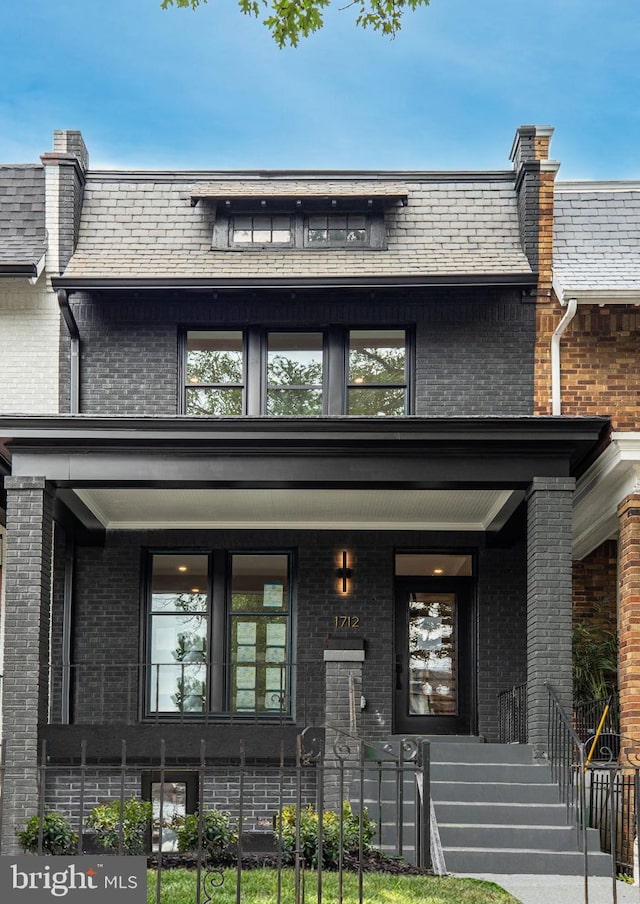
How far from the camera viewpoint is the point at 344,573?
16344 millimetres

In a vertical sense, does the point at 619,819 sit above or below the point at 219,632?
below

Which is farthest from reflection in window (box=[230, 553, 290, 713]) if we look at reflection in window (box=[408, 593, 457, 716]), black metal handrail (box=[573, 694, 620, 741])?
black metal handrail (box=[573, 694, 620, 741])

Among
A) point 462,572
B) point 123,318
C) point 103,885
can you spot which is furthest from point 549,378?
point 103,885

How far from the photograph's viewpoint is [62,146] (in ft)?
52.2

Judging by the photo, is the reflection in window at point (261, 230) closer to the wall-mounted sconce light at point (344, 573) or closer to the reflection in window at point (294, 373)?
the reflection in window at point (294, 373)

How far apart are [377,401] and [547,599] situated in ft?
12.5

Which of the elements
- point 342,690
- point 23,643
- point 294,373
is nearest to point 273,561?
point 294,373

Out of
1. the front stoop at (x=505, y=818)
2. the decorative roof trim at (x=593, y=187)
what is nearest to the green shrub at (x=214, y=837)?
the front stoop at (x=505, y=818)

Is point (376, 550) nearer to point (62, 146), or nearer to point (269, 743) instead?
point (269, 743)

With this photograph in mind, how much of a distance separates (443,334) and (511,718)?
483 cm

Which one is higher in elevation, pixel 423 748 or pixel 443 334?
pixel 443 334

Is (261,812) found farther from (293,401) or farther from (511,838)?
(293,401)

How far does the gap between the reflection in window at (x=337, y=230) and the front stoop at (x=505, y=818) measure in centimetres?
664

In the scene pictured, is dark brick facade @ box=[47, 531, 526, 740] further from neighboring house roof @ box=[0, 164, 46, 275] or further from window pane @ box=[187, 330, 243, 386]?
neighboring house roof @ box=[0, 164, 46, 275]
